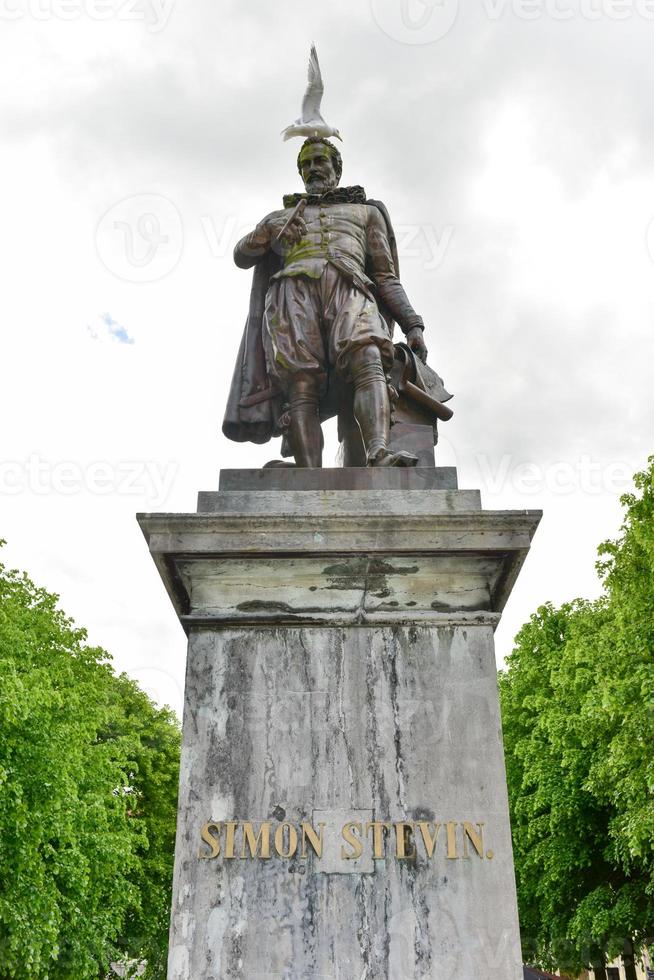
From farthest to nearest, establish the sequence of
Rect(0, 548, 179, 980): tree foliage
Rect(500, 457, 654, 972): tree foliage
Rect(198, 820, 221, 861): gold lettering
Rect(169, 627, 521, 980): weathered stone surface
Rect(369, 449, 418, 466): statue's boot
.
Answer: Rect(500, 457, 654, 972): tree foliage, Rect(0, 548, 179, 980): tree foliage, Rect(369, 449, 418, 466): statue's boot, Rect(198, 820, 221, 861): gold lettering, Rect(169, 627, 521, 980): weathered stone surface

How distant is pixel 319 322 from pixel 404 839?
3.54m

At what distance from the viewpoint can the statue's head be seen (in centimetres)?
729

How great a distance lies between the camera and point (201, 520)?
16.8 feet

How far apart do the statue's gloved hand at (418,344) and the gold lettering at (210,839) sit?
12.0ft

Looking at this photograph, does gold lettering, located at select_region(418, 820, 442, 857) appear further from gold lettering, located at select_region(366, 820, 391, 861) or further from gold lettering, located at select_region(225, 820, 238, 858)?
gold lettering, located at select_region(225, 820, 238, 858)

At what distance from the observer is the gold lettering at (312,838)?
4590 millimetres

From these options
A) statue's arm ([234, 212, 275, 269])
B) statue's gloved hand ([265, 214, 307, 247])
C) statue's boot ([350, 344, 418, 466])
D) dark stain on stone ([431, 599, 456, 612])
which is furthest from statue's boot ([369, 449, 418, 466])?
statue's arm ([234, 212, 275, 269])

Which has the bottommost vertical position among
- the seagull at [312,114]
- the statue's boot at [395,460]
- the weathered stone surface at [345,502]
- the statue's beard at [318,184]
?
the weathered stone surface at [345,502]

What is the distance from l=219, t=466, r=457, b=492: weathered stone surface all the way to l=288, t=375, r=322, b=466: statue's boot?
0.41m

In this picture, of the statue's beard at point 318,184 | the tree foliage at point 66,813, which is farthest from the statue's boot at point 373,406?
the tree foliage at point 66,813

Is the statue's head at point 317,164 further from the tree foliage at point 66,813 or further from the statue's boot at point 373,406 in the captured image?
the tree foliage at point 66,813

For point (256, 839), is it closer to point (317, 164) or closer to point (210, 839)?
point (210, 839)

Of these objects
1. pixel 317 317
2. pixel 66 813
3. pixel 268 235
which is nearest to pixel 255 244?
pixel 268 235

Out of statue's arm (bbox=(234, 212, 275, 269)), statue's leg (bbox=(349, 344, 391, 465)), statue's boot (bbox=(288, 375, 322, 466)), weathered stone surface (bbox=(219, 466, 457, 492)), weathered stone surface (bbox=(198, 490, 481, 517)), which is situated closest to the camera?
weathered stone surface (bbox=(198, 490, 481, 517))
